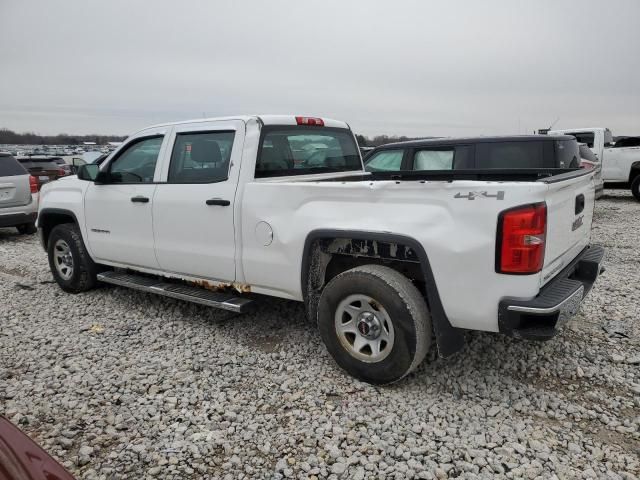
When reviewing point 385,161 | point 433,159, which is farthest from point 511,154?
point 385,161

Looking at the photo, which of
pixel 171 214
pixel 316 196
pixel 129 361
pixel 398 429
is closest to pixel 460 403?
pixel 398 429

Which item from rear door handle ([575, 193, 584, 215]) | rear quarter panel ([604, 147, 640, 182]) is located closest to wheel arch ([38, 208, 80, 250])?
rear door handle ([575, 193, 584, 215])

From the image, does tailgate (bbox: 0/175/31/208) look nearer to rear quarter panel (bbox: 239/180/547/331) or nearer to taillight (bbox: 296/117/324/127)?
taillight (bbox: 296/117/324/127)

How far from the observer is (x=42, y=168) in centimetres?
1435

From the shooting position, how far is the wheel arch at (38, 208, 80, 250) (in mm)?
5543

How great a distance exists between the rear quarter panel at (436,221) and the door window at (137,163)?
5.08 feet

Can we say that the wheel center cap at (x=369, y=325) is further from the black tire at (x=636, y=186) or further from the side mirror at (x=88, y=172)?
the black tire at (x=636, y=186)

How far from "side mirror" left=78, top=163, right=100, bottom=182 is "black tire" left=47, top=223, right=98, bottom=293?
0.78 m

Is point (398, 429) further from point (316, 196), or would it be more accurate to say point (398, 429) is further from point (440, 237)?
point (316, 196)

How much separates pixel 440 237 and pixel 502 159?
4408mm

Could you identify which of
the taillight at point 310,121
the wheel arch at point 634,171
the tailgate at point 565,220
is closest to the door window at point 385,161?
the taillight at point 310,121

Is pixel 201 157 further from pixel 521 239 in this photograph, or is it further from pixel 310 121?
pixel 521 239

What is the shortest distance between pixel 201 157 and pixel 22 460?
10.3 ft

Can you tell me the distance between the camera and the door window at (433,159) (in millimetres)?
7215
